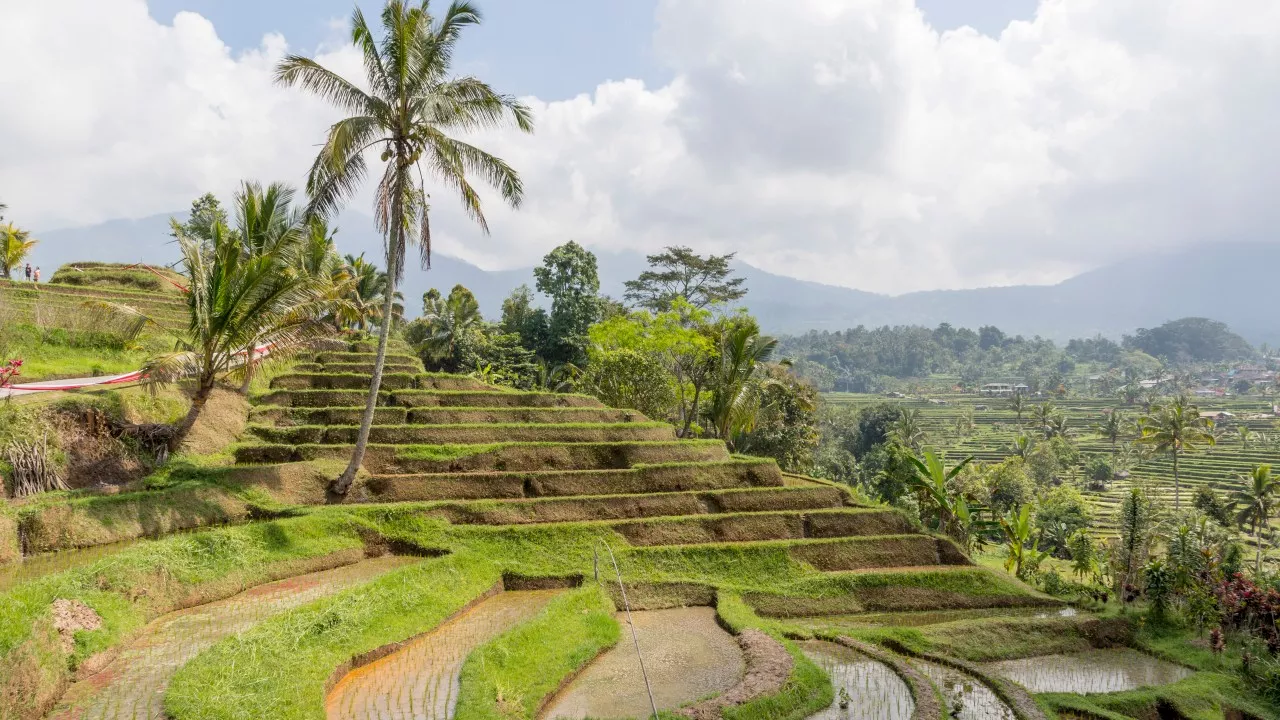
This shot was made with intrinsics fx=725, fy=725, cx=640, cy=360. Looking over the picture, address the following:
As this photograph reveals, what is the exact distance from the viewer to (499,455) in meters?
17.7

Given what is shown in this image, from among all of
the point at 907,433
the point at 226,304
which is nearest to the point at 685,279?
the point at 907,433

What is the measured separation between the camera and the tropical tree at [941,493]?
19766 millimetres

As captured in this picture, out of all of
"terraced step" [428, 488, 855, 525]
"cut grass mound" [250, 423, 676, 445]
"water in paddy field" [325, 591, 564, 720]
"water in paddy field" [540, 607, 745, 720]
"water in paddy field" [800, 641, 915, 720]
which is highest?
"cut grass mound" [250, 423, 676, 445]

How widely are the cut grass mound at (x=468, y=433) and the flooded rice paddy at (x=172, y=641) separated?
168 inches

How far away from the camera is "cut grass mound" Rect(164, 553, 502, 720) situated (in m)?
7.48

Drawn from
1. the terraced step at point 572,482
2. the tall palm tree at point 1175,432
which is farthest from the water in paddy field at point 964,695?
the tall palm tree at point 1175,432

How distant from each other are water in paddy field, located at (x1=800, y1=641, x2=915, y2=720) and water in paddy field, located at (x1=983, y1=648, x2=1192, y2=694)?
2178 millimetres

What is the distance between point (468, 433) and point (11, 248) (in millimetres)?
21548

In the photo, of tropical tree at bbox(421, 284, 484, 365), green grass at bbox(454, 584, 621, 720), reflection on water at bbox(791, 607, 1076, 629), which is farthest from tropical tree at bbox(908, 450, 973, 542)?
tropical tree at bbox(421, 284, 484, 365)

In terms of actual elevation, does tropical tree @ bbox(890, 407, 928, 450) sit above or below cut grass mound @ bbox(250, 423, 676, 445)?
below

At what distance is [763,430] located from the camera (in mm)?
35312

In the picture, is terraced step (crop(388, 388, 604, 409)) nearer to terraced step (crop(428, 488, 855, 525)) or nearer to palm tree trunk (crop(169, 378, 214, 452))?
terraced step (crop(428, 488, 855, 525))

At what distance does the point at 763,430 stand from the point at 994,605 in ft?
64.4

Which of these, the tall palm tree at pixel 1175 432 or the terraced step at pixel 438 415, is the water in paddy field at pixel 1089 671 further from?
the tall palm tree at pixel 1175 432
